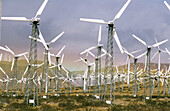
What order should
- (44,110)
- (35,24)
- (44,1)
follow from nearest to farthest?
(44,110), (35,24), (44,1)

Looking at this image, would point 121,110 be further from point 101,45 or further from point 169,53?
point 169,53

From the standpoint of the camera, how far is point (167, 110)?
80.4ft

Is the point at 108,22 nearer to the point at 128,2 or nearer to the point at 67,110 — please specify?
the point at 128,2

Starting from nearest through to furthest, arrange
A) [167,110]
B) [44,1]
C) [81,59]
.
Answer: [167,110]
[44,1]
[81,59]

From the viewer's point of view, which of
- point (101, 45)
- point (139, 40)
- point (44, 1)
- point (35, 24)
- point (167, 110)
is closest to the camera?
point (167, 110)

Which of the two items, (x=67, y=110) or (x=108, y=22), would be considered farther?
(x=108, y=22)

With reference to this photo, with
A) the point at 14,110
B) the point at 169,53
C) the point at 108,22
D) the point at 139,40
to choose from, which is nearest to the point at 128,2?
the point at 108,22

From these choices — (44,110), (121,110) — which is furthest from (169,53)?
(44,110)

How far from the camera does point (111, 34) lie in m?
30.9

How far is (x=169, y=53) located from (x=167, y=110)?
38.5 metres

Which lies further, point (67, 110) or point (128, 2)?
point (128, 2)

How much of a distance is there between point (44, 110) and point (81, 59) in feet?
139

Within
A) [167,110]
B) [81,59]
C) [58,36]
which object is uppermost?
[58,36]

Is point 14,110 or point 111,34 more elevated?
point 111,34
